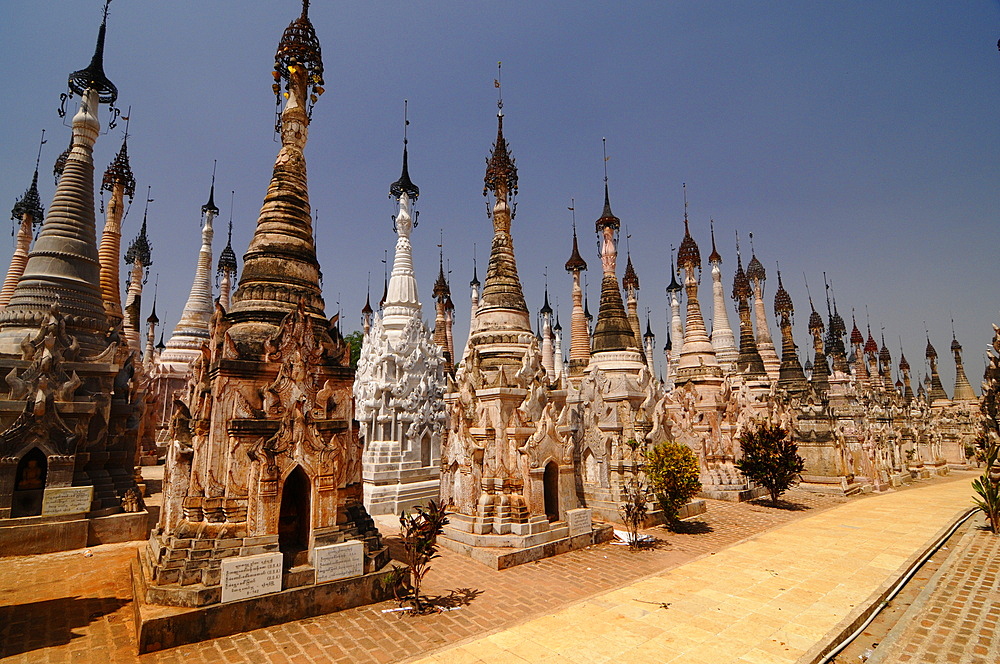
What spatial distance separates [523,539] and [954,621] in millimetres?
7412

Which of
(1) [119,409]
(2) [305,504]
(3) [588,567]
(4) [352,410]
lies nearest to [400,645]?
(2) [305,504]

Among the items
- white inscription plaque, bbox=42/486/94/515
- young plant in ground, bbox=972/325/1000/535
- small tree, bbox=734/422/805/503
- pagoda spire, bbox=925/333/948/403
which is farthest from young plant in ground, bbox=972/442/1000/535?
pagoda spire, bbox=925/333/948/403

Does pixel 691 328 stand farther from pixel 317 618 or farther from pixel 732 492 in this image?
pixel 317 618

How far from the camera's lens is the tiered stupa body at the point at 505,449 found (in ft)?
38.7

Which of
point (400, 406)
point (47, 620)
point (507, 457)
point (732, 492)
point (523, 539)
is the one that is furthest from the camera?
point (732, 492)

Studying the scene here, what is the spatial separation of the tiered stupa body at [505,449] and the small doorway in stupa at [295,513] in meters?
3.97

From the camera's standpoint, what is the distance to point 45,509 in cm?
1091

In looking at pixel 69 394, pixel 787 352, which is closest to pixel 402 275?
pixel 69 394

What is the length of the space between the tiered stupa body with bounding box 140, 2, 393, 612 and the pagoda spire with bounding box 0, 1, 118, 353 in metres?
7.62

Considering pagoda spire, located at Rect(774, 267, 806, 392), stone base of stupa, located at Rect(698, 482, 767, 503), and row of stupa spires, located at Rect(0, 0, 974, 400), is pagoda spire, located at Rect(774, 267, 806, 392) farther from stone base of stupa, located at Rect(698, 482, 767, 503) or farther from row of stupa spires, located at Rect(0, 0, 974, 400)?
stone base of stupa, located at Rect(698, 482, 767, 503)

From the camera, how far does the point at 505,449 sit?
12.5 m

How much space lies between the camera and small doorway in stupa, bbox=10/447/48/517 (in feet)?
35.8

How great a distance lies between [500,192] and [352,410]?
9.59 metres

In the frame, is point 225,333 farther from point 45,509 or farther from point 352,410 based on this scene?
point 45,509
